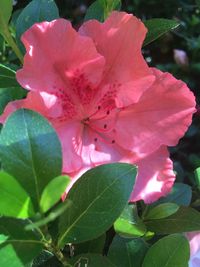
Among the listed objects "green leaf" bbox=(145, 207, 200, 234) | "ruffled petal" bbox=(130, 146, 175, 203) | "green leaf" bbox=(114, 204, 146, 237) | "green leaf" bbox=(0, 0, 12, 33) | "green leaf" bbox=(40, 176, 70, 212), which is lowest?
"green leaf" bbox=(145, 207, 200, 234)

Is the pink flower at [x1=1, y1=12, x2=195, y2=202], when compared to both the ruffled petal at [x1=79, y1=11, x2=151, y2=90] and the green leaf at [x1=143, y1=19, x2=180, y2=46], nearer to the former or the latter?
the ruffled petal at [x1=79, y1=11, x2=151, y2=90]

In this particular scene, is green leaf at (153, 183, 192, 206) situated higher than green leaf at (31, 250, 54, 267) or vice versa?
green leaf at (31, 250, 54, 267)

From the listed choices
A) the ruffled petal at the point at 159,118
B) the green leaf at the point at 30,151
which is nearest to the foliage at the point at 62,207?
the green leaf at the point at 30,151

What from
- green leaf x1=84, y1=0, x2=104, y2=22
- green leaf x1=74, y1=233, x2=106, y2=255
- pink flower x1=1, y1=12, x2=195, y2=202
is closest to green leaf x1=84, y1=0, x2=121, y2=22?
green leaf x1=84, y1=0, x2=104, y2=22

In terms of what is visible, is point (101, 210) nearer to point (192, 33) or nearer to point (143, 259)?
point (143, 259)

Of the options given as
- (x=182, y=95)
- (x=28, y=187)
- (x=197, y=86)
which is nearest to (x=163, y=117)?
(x=182, y=95)

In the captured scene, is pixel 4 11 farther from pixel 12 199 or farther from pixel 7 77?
pixel 12 199

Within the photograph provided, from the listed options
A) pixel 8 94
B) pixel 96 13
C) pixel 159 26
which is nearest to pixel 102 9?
pixel 96 13
